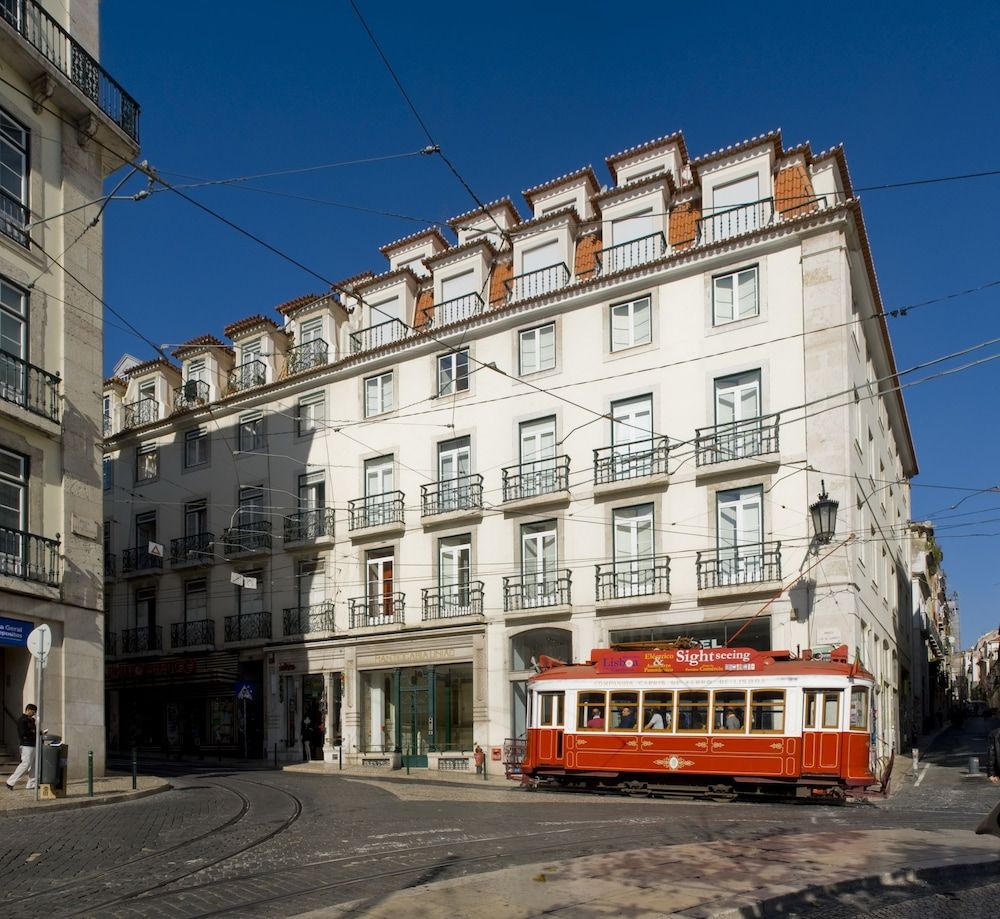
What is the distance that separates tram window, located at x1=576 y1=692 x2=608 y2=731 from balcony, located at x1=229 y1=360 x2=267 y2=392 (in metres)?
19.0

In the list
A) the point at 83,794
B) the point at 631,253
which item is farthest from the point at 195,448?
the point at 83,794

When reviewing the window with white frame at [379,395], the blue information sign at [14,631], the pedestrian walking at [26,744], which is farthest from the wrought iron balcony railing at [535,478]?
the pedestrian walking at [26,744]

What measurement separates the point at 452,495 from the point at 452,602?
10.4 feet

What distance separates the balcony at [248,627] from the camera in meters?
36.6

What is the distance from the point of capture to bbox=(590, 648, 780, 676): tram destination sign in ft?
72.2

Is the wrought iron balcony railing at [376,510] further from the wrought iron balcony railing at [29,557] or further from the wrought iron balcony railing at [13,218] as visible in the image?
the wrought iron balcony railing at [13,218]

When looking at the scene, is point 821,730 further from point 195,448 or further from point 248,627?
point 195,448

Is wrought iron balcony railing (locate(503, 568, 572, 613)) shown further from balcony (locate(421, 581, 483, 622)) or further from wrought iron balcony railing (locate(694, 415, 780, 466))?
wrought iron balcony railing (locate(694, 415, 780, 466))

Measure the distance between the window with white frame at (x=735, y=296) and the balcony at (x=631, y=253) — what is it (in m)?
1.88

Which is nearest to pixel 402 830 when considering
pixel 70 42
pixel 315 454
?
pixel 70 42

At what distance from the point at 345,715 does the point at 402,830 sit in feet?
65.3

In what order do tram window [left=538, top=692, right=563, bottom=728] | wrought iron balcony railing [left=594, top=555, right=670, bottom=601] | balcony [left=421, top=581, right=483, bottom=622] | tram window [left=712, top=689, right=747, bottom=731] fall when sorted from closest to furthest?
tram window [left=712, top=689, right=747, bottom=731] < tram window [left=538, top=692, right=563, bottom=728] < wrought iron balcony railing [left=594, top=555, right=670, bottom=601] < balcony [left=421, top=581, right=483, bottom=622]

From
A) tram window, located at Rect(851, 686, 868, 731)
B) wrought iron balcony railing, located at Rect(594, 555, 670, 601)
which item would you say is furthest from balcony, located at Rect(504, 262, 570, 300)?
tram window, located at Rect(851, 686, 868, 731)

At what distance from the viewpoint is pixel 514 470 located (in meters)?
31.5
